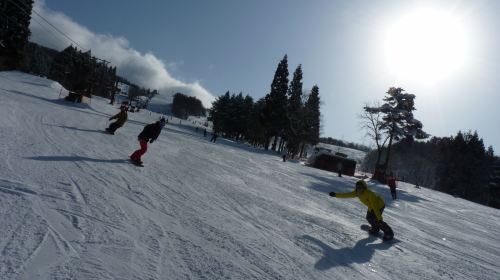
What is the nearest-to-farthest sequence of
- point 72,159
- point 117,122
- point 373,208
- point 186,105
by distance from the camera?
point 373,208 → point 72,159 → point 117,122 → point 186,105

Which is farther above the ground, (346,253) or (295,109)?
(295,109)

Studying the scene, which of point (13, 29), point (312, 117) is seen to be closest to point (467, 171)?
point (312, 117)

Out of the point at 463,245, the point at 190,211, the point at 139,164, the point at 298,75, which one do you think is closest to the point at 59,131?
the point at 139,164

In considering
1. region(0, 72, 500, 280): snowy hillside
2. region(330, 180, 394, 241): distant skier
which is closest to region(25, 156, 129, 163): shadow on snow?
region(0, 72, 500, 280): snowy hillside

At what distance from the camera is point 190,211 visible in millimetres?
7070

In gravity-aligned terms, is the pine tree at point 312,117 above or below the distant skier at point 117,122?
above

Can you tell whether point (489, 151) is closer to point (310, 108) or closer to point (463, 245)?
point (310, 108)

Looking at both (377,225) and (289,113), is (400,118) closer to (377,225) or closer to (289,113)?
(289,113)

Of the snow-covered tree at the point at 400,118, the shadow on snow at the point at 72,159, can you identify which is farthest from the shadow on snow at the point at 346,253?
the snow-covered tree at the point at 400,118

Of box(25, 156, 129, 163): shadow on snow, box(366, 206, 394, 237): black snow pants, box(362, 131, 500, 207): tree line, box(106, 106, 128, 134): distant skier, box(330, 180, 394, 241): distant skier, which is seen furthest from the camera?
box(362, 131, 500, 207): tree line

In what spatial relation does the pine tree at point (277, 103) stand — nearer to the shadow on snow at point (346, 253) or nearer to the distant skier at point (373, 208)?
the distant skier at point (373, 208)

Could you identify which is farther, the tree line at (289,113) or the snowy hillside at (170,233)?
the tree line at (289,113)

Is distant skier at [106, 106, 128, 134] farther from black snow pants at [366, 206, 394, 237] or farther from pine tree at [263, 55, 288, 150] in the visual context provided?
pine tree at [263, 55, 288, 150]

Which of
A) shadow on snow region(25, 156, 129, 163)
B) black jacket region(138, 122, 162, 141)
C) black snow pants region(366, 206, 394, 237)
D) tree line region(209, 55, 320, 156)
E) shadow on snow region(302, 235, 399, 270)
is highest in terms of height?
tree line region(209, 55, 320, 156)
